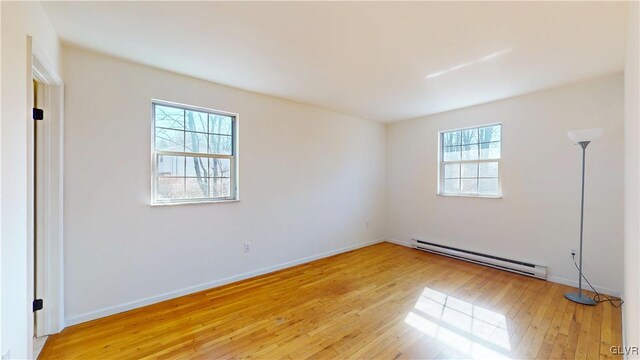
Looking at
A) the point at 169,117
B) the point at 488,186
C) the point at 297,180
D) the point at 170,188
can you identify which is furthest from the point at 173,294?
the point at 488,186

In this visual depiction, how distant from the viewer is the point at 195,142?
116 inches

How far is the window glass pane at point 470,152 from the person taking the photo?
13.1 feet

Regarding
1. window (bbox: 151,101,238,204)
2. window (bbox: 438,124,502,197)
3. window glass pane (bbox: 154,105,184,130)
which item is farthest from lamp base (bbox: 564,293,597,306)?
window glass pane (bbox: 154,105,184,130)

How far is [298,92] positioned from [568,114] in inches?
136

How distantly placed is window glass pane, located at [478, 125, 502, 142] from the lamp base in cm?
215

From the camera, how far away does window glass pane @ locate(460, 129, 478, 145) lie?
3.99 metres

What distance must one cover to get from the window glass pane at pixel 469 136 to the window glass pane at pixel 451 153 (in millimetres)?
157

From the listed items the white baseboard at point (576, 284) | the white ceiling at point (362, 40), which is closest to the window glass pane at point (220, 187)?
the white ceiling at point (362, 40)

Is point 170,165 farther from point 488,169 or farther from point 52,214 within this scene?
point 488,169

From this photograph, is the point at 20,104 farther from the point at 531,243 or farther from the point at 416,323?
the point at 531,243

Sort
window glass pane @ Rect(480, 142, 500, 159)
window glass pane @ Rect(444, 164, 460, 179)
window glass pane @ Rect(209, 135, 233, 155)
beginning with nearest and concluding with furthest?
1. window glass pane @ Rect(209, 135, 233, 155)
2. window glass pane @ Rect(480, 142, 500, 159)
3. window glass pane @ Rect(444, 164, 460, 179)

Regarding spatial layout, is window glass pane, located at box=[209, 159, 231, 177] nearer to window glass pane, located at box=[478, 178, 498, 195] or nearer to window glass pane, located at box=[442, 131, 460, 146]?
window glass pane, located at box=[442, 131, 460, 146]

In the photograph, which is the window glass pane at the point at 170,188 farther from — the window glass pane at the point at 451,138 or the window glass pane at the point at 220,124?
the window glass pane at the point at 451,138

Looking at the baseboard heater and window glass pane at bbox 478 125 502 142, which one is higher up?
window glass pane at bbox 478 125 502 142
